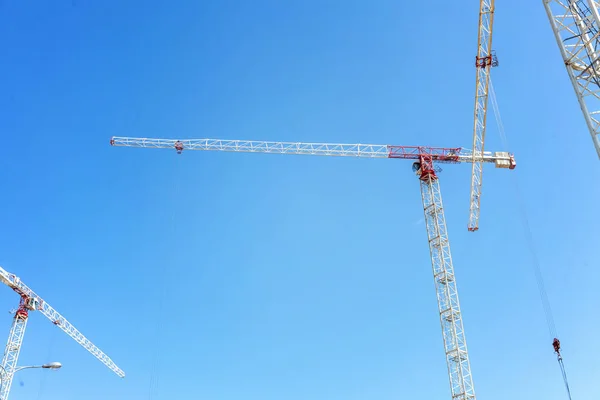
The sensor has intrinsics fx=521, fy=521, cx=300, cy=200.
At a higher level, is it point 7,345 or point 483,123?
point 483,123

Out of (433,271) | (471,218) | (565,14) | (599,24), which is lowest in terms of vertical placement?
(599,24)

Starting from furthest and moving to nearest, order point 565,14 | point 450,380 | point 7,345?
1. point 7,345
2. point 450,380
3. point 565,14

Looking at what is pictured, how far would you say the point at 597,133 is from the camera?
86.3 ft

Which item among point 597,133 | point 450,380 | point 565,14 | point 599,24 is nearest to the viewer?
point 599,24

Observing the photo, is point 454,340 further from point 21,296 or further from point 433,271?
point 21,296

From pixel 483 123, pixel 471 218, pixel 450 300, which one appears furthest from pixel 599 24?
pixel 471 218

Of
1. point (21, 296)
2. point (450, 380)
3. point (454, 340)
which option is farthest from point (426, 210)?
point (21, 296)

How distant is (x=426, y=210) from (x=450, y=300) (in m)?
→ 12.9

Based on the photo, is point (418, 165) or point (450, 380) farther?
point (418, 165)

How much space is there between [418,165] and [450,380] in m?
29.7

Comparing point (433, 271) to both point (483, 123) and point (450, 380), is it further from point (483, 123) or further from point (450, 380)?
point (483, 123)

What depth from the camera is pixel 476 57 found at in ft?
210

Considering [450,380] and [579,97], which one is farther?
[450,380]

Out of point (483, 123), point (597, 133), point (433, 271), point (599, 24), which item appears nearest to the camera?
point (599, 24)
